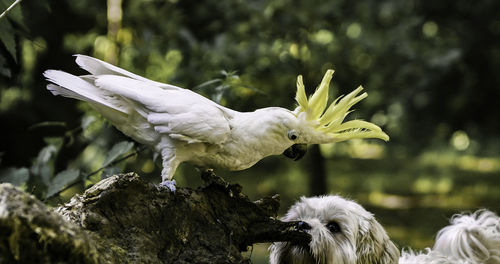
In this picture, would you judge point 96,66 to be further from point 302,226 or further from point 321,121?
point 302,226

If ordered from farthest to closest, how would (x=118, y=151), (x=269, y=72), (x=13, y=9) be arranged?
(x=269, y=72), (x=118, y=151), (x=13, y=9)

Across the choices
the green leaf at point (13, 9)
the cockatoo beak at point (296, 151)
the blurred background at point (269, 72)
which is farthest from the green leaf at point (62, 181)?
the cockatoo beak at point (296, 151)

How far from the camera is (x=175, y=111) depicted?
1546 millimetres

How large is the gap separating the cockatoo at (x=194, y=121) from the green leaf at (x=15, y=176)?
37.3 inches

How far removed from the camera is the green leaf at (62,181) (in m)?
2.28

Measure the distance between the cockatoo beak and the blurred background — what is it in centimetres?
62

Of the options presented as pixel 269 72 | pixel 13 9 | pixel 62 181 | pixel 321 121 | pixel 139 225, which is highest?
pixel 269 72

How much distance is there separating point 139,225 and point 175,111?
0.32m

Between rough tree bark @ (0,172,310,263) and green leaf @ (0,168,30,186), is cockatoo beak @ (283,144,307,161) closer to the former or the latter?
rough tree bark @ (0,172,310,263)

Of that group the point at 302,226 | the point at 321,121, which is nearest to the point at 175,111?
the point at 321,121

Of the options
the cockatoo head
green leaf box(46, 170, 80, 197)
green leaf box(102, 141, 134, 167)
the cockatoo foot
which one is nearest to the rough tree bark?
the cockatoo foot

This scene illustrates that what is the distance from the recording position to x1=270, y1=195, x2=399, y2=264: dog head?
1887 mm

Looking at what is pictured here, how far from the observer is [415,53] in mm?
4988

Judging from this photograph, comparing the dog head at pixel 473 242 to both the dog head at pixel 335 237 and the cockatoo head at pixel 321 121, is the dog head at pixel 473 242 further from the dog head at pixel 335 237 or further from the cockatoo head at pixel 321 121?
the cockatoo head at pixel 321 121
